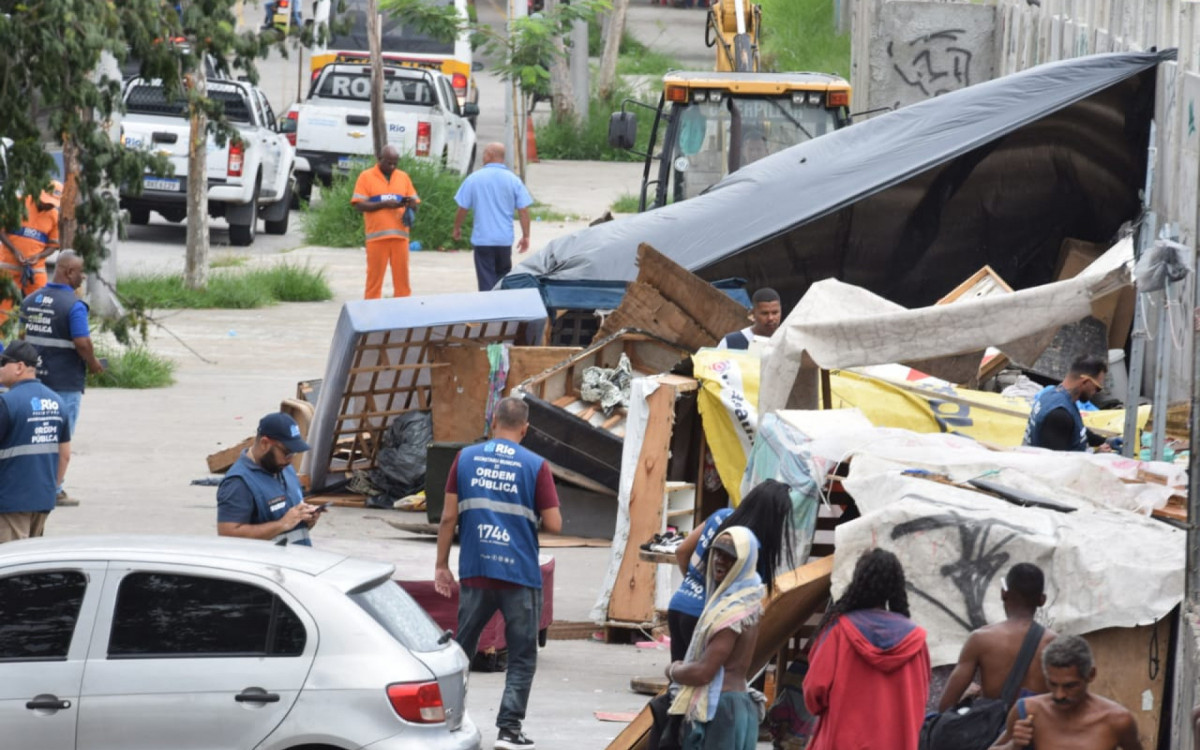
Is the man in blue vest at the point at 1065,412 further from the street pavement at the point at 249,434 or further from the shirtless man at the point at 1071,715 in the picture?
the shirtless man at the point at 1071,715

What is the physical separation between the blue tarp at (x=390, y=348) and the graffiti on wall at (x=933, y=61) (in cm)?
1217

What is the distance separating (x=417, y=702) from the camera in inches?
250

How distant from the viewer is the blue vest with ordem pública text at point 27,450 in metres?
9.70

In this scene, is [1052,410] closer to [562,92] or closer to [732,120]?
[732,120]

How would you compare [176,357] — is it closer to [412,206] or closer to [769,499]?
[412,206]

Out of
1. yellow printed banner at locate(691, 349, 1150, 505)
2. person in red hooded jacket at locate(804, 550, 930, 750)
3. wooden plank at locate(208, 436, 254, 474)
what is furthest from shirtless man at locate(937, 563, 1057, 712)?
wooden plank at locate(208, 436, 254, 474)

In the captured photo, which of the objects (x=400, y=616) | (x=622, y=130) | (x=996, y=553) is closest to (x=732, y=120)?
(x=622, y=130)

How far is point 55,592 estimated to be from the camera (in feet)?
21.1

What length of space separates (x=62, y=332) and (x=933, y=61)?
1562 cm

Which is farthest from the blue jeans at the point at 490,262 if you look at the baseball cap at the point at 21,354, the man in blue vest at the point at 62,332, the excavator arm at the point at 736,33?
the baseball cap at the point at 21,354

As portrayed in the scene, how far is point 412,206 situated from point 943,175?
711cm

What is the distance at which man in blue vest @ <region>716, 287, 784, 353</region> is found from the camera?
11867 millimetres

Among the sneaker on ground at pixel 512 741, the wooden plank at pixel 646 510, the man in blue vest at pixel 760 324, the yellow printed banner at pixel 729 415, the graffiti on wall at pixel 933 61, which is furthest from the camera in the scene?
the graffiti on wall at pixel 933 61

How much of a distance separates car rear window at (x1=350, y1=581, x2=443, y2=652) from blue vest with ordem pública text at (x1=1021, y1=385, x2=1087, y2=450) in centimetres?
407
